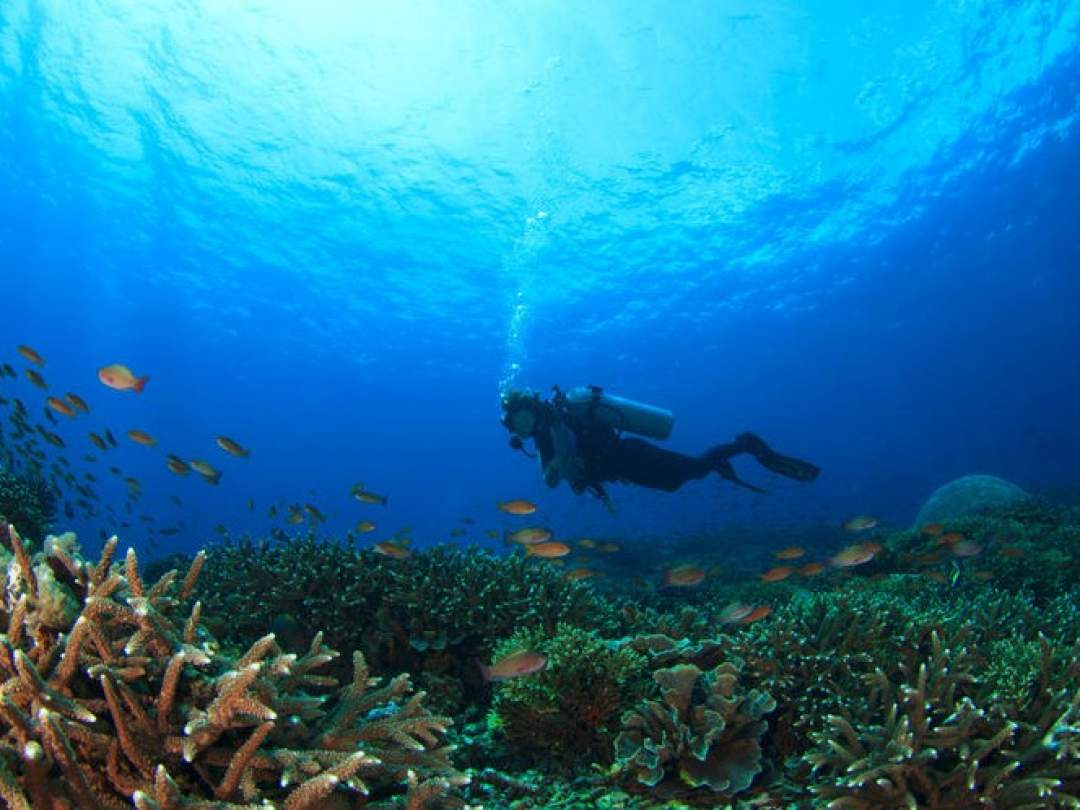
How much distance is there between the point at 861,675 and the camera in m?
4.02

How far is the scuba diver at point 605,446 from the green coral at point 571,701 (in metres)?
6.78

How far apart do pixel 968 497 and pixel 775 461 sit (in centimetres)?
895

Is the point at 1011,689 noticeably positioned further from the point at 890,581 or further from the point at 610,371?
the point at 610,371

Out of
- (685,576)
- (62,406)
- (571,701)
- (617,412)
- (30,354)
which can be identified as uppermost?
(617,412)

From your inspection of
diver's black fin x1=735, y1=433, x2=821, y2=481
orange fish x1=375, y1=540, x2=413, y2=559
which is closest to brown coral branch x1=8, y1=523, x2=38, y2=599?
orange fish x1=375, y1=540, x2=413, y2=559

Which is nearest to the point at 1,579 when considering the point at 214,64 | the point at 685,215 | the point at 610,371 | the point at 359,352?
the point at 214,64

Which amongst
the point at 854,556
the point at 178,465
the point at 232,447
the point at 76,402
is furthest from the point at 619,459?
the point at 76,402

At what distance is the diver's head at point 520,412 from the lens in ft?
37.0

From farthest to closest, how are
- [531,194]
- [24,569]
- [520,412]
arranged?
1. [531,194]
2. [520,412]
3. [24,569]

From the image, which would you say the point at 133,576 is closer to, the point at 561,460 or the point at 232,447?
the point at 232,447

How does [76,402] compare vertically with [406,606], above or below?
→ above

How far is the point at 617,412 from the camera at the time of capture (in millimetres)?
12328

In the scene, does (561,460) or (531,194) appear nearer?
(561,460)

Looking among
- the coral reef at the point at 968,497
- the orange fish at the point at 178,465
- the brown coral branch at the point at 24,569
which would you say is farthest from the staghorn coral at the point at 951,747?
the coral reef at the point at 968,497
